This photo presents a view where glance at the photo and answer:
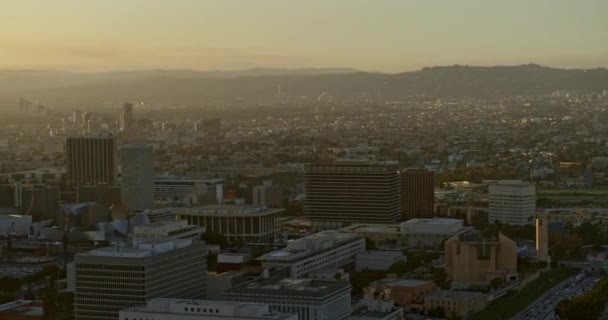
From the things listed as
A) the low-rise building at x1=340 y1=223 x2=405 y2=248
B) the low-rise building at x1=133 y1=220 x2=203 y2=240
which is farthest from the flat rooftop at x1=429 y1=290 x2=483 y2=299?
the low-rise building at x1=340 y1=223 x2=405 y2=248

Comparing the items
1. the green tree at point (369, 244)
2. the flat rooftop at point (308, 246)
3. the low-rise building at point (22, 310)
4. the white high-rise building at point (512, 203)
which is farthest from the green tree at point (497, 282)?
the white high-rise building at point (512, 203)

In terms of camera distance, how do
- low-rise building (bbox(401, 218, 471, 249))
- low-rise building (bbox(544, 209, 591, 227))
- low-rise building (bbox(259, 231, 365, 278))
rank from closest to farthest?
1. low-rise building (bbox(259, 231, 365, 278))
2. low-rise building (bbox(401, 218, 471, 249))
3. low-rise building (bbox(544, 209, 591, 227))

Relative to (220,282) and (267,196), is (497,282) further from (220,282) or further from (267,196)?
(267,196)

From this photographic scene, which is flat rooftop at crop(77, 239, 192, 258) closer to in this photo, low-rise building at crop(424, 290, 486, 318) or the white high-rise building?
low-rise building at crop(424, 290, 486, 318)

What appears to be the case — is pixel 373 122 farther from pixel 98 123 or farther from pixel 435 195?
pixel 435 195

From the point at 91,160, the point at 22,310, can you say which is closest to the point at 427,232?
the point at 22,310

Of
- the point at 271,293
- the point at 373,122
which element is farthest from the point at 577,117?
the point at 271,293

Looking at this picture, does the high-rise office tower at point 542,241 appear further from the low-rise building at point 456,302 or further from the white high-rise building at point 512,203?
the white high-rise building at point 512,203
